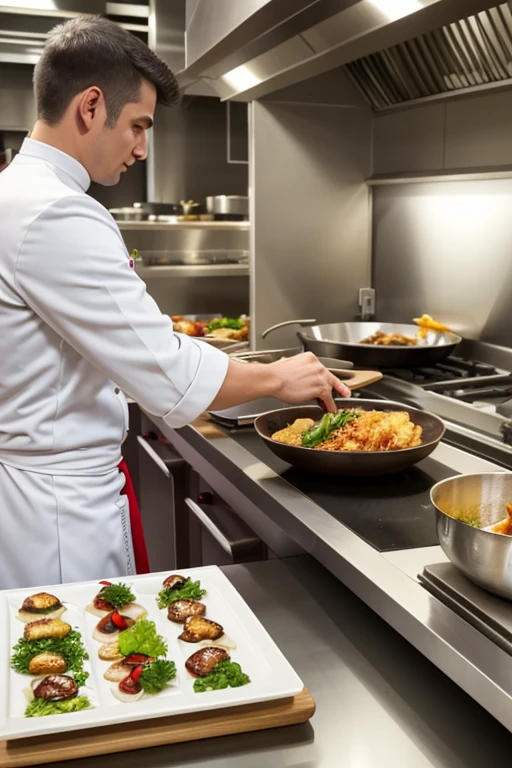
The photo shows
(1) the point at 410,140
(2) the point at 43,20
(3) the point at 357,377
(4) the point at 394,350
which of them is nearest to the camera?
(3) the point at 357,377

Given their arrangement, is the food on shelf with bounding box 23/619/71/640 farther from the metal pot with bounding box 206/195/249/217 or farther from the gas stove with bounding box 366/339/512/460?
the metal pot with bounding box 206/195/249/217

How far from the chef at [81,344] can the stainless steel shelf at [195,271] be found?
212cm

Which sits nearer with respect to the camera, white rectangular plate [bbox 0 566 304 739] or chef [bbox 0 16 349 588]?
white rectangular plate [bbox 0 566 304 739]

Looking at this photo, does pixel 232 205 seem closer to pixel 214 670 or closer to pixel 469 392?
pixel 469 392

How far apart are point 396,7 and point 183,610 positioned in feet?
3.88

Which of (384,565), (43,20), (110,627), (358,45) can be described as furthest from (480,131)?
(43,20)

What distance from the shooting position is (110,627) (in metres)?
1.06

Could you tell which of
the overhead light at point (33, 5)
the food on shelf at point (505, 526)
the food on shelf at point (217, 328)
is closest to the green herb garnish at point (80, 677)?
the food on shelf at point (505, 526)

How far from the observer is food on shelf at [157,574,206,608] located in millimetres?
1136

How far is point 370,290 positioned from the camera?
286 centimetres

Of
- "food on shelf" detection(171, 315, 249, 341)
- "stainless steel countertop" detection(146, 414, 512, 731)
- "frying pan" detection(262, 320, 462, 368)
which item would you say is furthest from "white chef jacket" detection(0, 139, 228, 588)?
"food on shelf" detection(171, 315, 249, 341)

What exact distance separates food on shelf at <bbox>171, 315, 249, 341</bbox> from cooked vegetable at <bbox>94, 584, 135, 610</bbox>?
1957mm

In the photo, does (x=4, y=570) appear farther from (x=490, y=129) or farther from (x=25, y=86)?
(x=25, y=86)

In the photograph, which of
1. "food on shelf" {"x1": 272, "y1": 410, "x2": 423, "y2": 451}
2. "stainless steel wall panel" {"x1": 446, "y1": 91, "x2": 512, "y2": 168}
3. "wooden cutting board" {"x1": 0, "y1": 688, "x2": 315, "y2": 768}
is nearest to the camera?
"wooden cutting board" {"x1": 0, "y1": 688, "x2": 315, "y2": 768}
